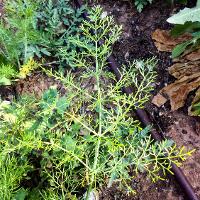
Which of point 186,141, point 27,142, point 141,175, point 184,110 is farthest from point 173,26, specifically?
point 27,142

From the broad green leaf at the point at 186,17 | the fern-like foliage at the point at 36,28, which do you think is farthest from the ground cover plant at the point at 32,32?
the broad green leaf at the point at 186,17

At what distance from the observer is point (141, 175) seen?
97.5 inches

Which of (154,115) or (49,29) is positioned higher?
(49,29)

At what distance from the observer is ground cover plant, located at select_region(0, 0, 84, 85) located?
8.33ft

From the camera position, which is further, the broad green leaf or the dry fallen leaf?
the dry fallen leaf

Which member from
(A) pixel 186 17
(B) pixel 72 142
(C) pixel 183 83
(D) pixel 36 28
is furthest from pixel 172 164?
(D) pixel 36 28

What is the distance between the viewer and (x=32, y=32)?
8.44 feet

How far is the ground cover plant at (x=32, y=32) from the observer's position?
2539 mm

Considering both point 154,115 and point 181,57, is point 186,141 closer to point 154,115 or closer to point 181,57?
point 154,115

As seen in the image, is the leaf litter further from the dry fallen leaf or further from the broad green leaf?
the broad green leaf

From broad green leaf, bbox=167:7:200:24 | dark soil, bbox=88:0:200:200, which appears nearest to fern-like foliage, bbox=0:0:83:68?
dark soil, bbox=88:0:200:200

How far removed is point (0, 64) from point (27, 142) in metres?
0.96

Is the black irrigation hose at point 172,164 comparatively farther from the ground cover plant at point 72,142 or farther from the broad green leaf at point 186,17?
the broad green leaf at point 186,17

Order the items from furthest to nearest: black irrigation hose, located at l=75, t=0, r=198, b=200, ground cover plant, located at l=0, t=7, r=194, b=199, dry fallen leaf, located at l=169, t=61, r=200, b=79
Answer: dry fallen leaf, located at l=169, t=61, r=200, b=79 < black irrigation hose, located at l=75, t=0, r=198, b=200 < ground cover plant, located at l=0, t=7, r=194, b=199
